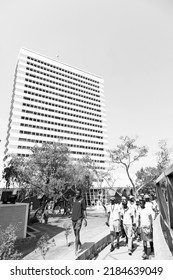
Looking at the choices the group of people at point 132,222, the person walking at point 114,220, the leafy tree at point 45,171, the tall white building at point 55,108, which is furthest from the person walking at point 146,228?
the tall white building at point 55,108

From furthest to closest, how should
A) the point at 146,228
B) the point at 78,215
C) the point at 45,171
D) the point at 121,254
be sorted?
the point at 45,171 → the point at 121,254 → the point at 78,215 → the point at 146,228

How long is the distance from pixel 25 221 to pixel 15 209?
99 cm

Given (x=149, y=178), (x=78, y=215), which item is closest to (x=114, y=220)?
(x=78, y=215)

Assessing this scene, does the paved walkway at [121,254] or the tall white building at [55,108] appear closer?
the paved walkway at [121,254]

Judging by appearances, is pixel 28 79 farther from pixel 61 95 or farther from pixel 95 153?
pixel 95 153

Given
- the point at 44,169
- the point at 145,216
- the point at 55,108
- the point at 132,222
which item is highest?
the point at 55,108

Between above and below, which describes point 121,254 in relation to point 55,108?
below

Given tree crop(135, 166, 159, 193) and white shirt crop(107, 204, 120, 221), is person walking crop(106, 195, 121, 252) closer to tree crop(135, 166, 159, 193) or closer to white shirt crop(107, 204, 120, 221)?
white shirt crop(107, 204, 120, 221)

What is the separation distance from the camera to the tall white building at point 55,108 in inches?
2458

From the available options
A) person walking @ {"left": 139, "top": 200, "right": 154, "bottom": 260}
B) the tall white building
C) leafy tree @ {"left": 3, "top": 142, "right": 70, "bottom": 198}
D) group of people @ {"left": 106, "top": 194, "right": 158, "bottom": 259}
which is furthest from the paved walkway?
the tall white building

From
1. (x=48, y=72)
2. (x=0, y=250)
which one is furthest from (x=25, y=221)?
(x=48, y=72)

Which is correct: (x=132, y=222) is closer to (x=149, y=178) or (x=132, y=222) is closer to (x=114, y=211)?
(x=114, y=211)

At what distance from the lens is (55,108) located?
2837 inches

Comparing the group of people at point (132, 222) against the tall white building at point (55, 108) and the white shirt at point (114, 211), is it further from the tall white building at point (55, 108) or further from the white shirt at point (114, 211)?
the tall white building at point (55, 108)
